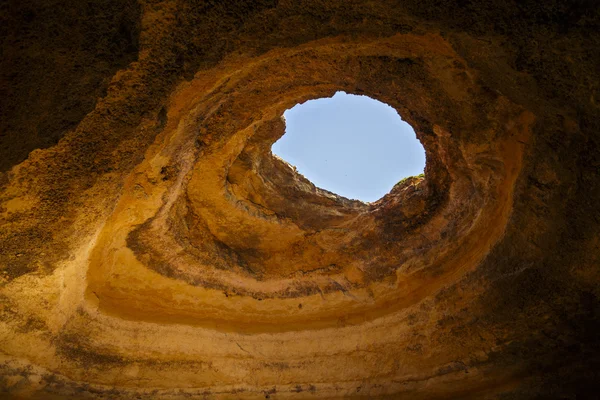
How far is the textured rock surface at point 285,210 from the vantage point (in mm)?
2166

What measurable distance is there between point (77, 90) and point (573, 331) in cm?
424

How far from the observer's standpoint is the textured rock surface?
7.11 ft

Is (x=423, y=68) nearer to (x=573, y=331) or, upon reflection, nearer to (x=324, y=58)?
(x=324, y=58)

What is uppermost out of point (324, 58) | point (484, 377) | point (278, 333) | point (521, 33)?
point (324, 58)

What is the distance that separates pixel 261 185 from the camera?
4.26 meters

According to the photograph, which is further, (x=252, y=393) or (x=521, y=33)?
(x=252, y=393)

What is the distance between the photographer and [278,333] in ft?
13.2

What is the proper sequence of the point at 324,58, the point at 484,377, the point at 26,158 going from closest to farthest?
the point at 26,158 < the point at 324,58 < the point at 484,377

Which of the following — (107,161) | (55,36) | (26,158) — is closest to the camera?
(55,36)

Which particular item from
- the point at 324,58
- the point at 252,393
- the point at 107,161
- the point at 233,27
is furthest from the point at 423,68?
the point at 252,393

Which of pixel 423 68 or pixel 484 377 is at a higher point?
pixel 423 68

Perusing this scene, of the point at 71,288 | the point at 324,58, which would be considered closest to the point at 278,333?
the point at 71,288

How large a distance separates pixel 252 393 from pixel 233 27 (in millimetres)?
3206

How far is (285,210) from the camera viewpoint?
14.3 ft
